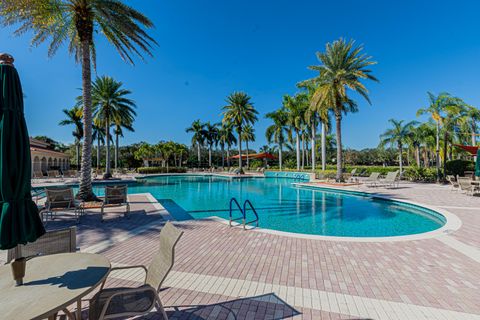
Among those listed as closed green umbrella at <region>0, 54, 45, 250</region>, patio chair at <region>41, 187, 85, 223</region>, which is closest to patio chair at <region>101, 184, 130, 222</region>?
patio chair at <region>41, 187, 85, 223</region>

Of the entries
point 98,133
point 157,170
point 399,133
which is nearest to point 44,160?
point 98,133

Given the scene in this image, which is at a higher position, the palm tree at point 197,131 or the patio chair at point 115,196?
the palm tree at point 197,131

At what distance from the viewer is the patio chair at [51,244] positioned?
9.09 ft

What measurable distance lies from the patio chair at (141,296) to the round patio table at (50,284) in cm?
25

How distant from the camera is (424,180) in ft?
62.1

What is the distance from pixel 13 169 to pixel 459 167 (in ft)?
85.8

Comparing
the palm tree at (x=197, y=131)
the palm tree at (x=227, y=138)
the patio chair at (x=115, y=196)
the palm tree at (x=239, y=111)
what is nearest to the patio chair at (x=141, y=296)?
the patio chair at (x=115, y=196)

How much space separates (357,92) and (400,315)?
61.4ft

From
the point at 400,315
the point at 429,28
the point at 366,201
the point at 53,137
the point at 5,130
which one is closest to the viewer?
the point at 5,130

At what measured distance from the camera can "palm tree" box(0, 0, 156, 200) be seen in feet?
27.7

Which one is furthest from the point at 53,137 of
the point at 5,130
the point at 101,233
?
the point at 5,130

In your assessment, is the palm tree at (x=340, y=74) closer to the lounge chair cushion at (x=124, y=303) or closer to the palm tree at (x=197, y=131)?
the lounge chair cushion at (x=124, y=303)

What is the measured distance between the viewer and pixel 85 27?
9203 millimetres

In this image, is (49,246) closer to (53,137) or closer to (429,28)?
(429,28)
